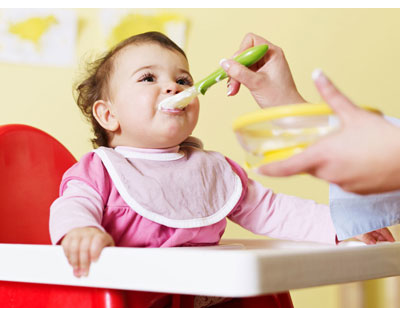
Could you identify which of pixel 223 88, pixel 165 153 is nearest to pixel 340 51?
pixel 223 88

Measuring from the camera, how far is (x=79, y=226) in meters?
0.71

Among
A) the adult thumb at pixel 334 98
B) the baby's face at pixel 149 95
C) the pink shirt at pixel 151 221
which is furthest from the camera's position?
the baby's face at pixel 149 95

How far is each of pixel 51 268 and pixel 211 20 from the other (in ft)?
4.47

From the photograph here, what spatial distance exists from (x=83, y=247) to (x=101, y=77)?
420mm

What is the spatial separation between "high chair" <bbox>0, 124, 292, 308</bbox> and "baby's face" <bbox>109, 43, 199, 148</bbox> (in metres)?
0.14

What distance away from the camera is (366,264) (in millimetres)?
690

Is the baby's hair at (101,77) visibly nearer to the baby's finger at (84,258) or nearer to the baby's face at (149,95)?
the baby's face at (149,95)

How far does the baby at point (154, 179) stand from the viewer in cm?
83

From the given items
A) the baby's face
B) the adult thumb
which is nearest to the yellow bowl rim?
the adult thumb

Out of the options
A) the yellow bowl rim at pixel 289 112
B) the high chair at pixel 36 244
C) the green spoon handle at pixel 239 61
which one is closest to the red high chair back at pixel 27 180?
the high chair at pixel 36 244

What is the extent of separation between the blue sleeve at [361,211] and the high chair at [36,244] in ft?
0.50

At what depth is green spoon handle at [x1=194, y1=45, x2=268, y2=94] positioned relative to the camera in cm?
83

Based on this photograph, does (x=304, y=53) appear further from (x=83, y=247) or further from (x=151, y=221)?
(x=83, y=247)

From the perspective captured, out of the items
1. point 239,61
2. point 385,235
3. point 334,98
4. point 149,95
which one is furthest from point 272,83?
point 334,98
